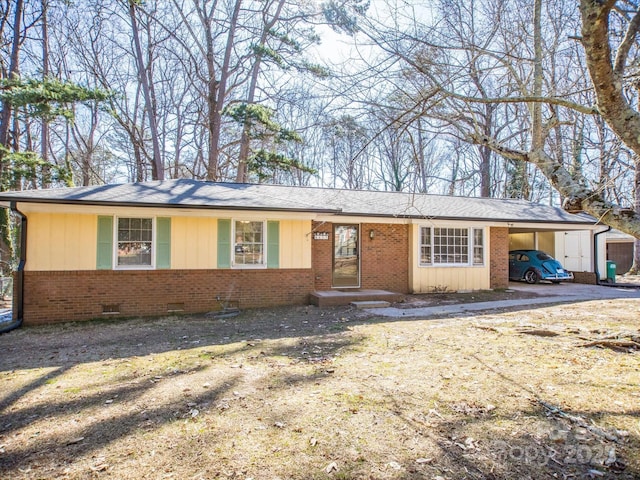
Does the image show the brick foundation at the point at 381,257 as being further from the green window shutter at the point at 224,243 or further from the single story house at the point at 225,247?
the green window shutter at the point at 224,243

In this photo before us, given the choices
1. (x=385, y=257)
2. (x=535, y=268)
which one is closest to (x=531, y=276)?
(x=535, y=268)

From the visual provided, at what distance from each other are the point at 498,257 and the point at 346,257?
18.6 feet

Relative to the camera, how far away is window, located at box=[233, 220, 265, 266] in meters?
10.3

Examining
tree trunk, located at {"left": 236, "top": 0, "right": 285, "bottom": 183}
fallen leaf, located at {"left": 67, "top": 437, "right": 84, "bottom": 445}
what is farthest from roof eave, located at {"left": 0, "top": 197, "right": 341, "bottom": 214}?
tree trunk, located at {"left": 236, "top": 0, "right": 285, "bottom": 183}

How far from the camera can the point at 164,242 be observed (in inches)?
382

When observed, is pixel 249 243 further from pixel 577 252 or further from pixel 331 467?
pixel 577 252

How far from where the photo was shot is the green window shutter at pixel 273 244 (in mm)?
10531

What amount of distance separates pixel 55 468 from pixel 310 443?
1.96 meters

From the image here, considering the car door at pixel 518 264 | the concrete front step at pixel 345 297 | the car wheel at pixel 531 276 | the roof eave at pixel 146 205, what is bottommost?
the concrete front step at pixel 345 297

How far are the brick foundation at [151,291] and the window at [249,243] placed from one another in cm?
30

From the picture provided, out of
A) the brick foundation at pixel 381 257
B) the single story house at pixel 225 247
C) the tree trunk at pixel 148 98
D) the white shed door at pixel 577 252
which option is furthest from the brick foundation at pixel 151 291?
the white shed door at pixel 577 252

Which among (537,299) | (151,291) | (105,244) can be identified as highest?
(105,244)

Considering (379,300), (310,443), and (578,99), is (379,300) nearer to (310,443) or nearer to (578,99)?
(578,99)

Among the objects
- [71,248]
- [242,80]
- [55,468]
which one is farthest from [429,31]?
[242,80]
